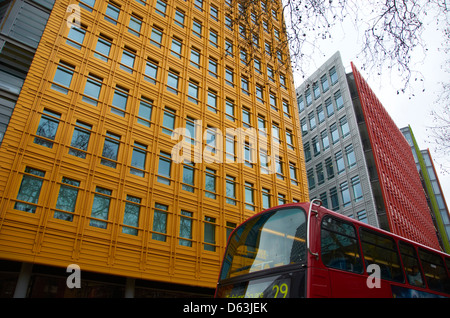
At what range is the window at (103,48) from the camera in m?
17.4

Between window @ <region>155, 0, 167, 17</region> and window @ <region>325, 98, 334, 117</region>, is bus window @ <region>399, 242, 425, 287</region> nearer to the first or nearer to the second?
window @ <region>155, 0, 167, 17</region>

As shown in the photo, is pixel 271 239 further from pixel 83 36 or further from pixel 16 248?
pixel 83 36

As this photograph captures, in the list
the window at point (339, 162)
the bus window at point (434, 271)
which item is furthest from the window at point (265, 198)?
the window at point (339, 162)

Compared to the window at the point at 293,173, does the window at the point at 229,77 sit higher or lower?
higher

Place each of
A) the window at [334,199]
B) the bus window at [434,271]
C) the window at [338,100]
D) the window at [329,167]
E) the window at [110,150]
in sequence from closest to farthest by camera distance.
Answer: the bus window at [434,271]
the window at [110,150]
the window at [334,199]
the window at [329,167]
the window at [338,100]

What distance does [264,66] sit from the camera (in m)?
27.0

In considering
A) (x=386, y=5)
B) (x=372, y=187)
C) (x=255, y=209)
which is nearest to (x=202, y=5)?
(x=255, y=209)

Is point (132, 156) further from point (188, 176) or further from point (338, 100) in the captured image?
point (338, 100)

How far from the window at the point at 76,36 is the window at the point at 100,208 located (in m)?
8.18

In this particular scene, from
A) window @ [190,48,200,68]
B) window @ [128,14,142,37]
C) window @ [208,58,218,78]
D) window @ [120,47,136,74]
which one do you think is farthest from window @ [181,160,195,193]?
window @ [128,14,142,37]

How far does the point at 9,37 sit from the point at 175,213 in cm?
1140

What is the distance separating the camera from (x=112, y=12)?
63.2 feet

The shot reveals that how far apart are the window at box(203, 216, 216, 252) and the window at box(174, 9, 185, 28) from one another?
46.6 ft

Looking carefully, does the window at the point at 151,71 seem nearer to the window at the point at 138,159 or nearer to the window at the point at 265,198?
the window at the point at 138,159
